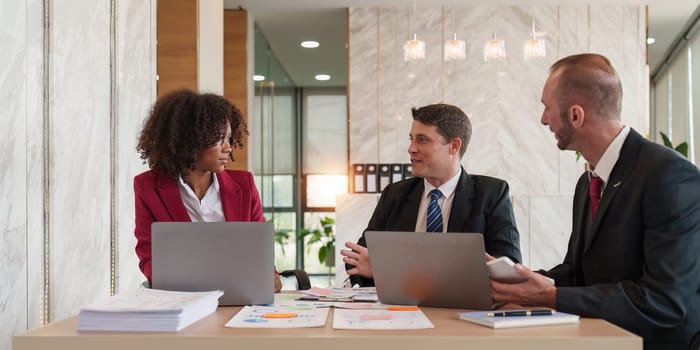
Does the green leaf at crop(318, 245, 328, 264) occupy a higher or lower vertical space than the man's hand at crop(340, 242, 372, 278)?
lower

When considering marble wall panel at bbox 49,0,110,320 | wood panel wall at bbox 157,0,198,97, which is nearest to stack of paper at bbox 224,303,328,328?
marble wall panel at bbox 49,0,110,320

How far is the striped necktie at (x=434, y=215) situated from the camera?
3.45 metres

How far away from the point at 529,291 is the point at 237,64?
7.00 m

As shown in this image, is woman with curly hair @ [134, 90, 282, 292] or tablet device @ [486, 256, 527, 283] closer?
tablet device @ [486, 256, 527, 283]

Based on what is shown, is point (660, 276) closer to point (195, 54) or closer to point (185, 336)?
point (185, 336)

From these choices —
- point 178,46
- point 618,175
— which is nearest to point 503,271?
point 618,175

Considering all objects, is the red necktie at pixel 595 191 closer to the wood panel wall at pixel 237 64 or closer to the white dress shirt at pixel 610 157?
the white dress shirt at pixel 610 157

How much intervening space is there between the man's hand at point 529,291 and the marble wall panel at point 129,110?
8.80 feet

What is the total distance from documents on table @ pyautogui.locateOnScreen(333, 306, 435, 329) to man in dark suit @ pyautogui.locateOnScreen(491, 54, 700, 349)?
0.93ft

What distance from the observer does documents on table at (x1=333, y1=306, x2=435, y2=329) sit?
6.32 ft

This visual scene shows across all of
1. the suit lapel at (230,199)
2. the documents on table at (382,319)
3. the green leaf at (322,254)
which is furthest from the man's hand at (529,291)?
the green leaf at (322,254)

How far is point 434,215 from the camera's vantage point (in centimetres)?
347

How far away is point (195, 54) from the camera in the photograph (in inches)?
235

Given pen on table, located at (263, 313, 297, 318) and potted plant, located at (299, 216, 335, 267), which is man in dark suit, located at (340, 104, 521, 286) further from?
potted plant, located at (299, 216, 335, 267)
